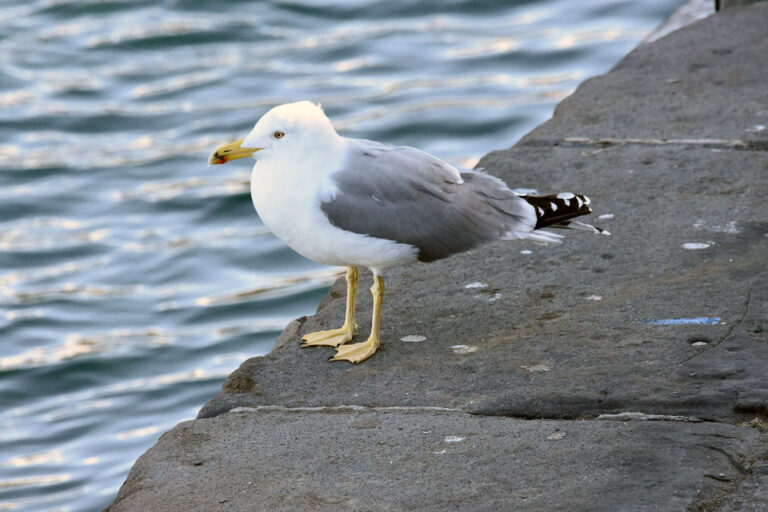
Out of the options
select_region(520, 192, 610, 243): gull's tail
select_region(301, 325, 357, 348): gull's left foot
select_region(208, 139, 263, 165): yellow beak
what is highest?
select_region(208, 139, 263, 165): yellow beak

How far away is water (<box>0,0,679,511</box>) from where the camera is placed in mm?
5984

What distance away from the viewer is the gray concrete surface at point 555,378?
285cm

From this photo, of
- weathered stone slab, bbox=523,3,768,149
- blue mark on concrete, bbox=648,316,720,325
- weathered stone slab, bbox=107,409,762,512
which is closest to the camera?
weathered stone slab, bbox=107,409,762,512

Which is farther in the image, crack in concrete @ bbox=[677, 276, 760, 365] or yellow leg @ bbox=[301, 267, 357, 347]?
yellow leg @ bbox=[301, 267, 357, 347]

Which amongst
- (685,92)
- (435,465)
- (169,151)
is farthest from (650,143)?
(169,151)

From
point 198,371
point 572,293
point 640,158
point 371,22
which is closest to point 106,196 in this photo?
point 198,371

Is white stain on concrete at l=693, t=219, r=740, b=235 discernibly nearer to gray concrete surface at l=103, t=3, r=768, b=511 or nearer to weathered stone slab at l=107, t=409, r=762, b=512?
gray concrete surface at l=103, t=3, r=768, b=511

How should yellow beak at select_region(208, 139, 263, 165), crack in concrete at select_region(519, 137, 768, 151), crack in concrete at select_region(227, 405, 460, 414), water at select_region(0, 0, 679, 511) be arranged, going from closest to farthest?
crack in concrete at select_region(227, 405, 460, 414)
yellow beak at select_region(208, 139, 263, 165)
crack in concrete at select_region(519, 137, 768, 151)
water at select_region(0, 0, 679, 511)

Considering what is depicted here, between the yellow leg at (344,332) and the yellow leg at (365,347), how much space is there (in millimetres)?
73

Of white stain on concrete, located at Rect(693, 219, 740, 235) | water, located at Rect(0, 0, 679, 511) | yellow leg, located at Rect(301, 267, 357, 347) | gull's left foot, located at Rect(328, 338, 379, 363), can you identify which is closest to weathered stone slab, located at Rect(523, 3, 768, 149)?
white stain on concrete, located at Rect(693, 219, 740, 235)

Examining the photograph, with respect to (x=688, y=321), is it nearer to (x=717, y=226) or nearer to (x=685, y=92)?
(x=717, y=226)

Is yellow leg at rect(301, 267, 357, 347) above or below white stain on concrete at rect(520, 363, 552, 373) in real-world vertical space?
above

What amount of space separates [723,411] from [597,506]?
64 cm

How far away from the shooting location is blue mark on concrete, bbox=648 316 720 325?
3611 millimetres
